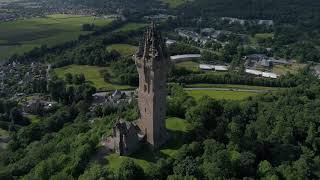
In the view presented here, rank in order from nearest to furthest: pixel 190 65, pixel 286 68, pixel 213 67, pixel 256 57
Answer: pixel 213 67 < pixel 190 65 < pixel 286 68 < pixel 256 57

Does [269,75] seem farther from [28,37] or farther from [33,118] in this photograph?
[28,37]

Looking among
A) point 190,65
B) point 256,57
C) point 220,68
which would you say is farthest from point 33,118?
point 256,57

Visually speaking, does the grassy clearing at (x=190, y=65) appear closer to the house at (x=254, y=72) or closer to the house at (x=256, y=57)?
the house at (x=254, y=72)

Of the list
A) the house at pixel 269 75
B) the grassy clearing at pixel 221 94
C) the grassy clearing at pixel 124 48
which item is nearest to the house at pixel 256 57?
the house at pixel 269 75

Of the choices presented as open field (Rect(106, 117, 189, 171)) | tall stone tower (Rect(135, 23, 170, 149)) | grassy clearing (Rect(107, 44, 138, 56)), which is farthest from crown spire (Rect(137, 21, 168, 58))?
grassy clearing (Rect(107, 44, 138, 56))

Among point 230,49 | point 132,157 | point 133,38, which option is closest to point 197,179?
point 132,157

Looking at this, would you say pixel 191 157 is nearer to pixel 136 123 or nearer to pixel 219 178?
pixel 219 178
